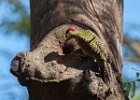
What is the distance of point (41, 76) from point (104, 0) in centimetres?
47

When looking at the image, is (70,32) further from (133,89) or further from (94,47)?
(133,89)

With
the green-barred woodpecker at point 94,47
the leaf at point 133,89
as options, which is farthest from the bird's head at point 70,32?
the leaf at point 133,89

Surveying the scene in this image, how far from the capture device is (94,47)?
1.52 m

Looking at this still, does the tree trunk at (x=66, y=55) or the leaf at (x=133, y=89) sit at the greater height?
the tree trunk at (x=66, y=55)

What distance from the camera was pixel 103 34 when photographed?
1688 mm

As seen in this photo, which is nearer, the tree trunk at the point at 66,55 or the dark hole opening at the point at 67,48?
the tree trunk at the point at 66,55

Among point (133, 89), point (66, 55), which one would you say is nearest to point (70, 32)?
point (66, 55)

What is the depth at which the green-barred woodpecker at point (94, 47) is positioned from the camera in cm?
151

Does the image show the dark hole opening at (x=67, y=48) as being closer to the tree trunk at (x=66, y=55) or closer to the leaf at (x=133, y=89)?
the tree trunk at (x=66, y=55)

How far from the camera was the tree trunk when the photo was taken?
4.81ft

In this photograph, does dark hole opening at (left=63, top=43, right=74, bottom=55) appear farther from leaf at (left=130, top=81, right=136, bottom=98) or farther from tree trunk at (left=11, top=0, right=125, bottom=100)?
leaf at (left=130, top=81, right=136, bottom=98)

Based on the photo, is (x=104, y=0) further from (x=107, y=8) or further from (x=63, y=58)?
(x=63, y=58)

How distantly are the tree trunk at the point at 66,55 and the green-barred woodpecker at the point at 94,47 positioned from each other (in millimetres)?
→ 23

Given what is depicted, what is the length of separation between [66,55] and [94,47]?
0.13 metres
